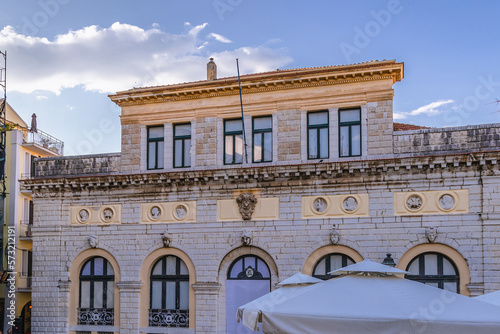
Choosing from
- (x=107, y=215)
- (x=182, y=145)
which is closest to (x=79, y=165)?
(x=107, y=215)

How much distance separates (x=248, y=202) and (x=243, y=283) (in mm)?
2991

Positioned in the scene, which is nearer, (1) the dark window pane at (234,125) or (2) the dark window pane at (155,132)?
(1) the dark window pane at (234,125)

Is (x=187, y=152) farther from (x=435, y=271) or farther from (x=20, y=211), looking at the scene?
(x=20, y=211)

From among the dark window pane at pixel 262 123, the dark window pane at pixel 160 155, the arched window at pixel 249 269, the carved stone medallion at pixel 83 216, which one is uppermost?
the dark window pane at pixel 262 123

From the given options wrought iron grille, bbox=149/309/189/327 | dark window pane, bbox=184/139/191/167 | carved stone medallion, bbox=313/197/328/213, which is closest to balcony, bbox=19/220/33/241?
wrought iron grille, bbox=149/309/189/327

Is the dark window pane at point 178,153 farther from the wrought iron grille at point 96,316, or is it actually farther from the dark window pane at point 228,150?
the wrought iron grille at point 96,316

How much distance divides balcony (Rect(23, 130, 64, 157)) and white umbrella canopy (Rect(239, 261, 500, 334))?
96.4 ft

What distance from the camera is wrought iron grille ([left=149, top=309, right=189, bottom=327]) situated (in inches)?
898

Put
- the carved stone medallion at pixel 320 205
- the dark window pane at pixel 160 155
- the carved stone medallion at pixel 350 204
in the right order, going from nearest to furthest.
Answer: the carved stone medallion at pixel 350 204 → the carved stone medallion at pixel 320 205 → the dark window pane at pixel 160 155

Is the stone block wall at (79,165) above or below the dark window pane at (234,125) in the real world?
below

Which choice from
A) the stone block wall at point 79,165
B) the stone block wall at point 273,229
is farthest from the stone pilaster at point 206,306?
the stone block wall at point 79,165

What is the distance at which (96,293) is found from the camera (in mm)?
24172

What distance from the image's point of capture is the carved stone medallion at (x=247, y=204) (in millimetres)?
22375

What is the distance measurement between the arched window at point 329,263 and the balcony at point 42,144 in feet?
70.3
